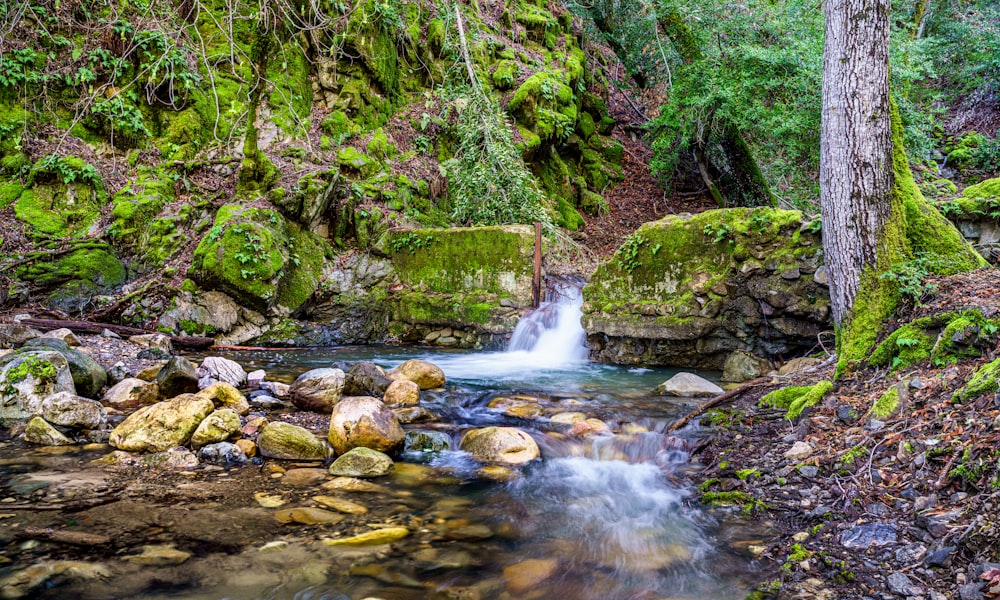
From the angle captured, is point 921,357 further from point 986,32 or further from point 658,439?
point 986,32

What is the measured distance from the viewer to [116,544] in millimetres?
2295

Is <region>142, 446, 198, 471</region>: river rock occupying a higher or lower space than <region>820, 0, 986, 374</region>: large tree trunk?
lower

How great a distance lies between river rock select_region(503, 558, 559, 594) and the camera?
2.24 metres

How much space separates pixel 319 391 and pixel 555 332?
4.26m

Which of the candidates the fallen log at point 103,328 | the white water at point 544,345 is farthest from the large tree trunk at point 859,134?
the fallen log at point 103,328

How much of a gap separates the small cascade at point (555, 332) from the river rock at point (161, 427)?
4897 mm

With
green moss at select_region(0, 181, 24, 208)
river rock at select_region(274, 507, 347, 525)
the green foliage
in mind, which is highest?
the green foliage

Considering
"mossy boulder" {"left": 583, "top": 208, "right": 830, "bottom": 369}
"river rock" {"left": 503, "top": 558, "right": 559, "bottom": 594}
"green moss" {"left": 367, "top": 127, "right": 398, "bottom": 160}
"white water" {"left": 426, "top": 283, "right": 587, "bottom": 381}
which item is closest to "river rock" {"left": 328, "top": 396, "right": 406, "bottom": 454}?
"river rock" {"left": 503, "top": 558, "right": 559, "bottom": 594}

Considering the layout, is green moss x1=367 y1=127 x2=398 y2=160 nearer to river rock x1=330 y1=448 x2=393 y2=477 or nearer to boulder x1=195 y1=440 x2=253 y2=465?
boulder x1=195 y1=440 x2=253 y2=465

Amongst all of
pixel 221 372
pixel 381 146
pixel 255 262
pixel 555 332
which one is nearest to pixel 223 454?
pixel 221 372

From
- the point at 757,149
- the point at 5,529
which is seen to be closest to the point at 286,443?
the point at 5,529

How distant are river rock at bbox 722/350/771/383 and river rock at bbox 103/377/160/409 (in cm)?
603

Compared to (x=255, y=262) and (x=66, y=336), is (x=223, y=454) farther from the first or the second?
(x=255, y=262)

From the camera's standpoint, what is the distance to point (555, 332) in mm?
8180
